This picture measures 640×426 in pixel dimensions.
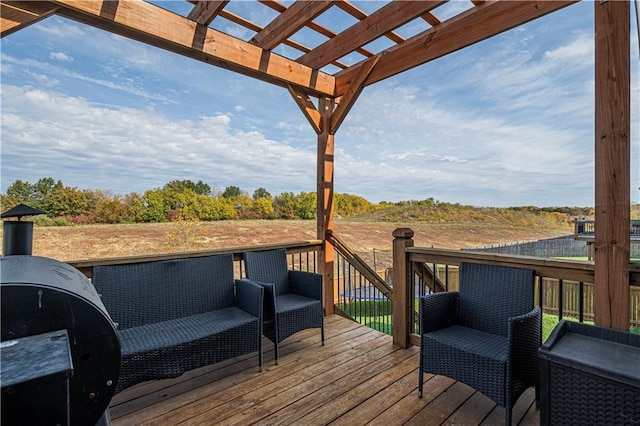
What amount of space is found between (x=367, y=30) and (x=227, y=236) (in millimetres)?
2877

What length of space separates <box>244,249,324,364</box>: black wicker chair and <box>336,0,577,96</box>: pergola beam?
7.64 feet

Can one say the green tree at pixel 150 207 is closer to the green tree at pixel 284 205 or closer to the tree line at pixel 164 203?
the tree line at pixel 164 203

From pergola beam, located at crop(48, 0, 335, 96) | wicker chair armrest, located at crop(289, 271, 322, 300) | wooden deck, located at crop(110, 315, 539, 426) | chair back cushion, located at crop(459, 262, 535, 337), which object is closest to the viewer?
wooden deck, located at crop(110, 315, 539, 426)

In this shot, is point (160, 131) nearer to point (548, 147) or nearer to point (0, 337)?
point (0, 337)

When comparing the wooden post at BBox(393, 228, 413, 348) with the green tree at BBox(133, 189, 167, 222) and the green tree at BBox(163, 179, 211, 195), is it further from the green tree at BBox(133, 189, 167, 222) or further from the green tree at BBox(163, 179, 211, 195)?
the green tree at BBox(133, 189, 167, 222)

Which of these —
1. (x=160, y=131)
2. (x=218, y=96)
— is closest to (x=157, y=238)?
(x=160, y=131)

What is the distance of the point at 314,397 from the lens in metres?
2.13

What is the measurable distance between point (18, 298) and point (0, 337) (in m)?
0.10

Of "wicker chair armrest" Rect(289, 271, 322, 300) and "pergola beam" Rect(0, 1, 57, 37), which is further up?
"pergola beam" Rect(0, 1, 57, 37)

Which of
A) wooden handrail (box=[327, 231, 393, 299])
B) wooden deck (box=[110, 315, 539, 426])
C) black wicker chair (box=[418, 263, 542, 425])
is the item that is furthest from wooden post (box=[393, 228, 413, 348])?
black wicker chair (box=[418, 263, 542, 425])

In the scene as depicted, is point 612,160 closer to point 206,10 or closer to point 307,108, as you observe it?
point 307,108

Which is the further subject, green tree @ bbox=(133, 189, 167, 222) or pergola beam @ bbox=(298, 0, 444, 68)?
green tree @ bbox=(133, 189, 167, 222)

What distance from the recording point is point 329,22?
118 inches

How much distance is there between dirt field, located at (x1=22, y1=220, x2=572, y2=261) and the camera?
288cm
